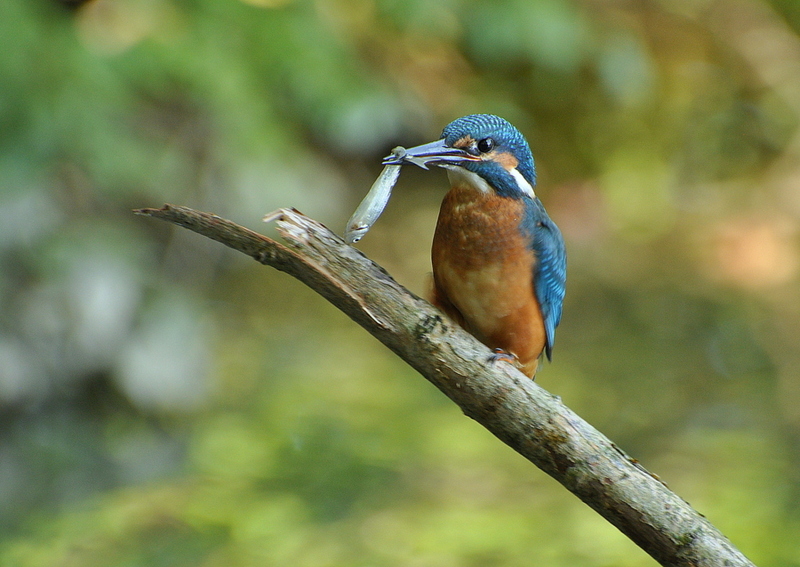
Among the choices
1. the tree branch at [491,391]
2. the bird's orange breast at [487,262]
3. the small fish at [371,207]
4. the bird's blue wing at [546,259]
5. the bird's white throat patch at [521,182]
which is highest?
the bird's white throat patch at [521,182]

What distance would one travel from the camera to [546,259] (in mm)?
1974

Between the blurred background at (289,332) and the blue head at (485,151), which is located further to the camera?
the blurred background at (289,332)

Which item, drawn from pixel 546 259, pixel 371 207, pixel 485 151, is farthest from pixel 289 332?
pixel 371 207

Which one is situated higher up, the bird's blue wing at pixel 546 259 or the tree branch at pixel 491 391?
the bird's blue wing at pixel 546 259

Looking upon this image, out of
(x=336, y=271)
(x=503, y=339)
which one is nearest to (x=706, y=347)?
(x=503, y=339)

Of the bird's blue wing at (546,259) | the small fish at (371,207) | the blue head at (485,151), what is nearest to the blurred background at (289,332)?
the bird's blue wing at (546,259)

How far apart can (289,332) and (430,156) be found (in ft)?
12.0

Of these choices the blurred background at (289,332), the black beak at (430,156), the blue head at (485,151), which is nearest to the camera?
the black beak at (430,156)

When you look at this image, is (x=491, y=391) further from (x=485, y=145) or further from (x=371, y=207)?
(x=485, y=145)

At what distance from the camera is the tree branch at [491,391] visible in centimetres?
150

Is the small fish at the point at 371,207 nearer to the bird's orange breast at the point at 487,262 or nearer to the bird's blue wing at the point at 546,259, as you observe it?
the bird's orange breast at the point at 487,262

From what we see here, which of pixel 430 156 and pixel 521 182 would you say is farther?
pixel 521 182

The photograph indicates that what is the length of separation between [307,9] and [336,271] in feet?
6.14

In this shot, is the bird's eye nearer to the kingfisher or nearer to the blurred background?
the kingfisher
